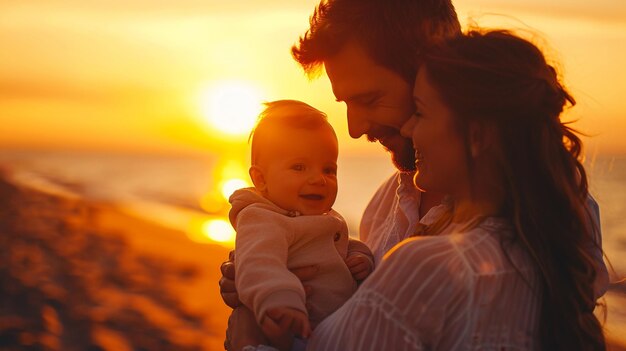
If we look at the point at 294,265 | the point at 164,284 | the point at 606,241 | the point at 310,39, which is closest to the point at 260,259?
the point at 294,265

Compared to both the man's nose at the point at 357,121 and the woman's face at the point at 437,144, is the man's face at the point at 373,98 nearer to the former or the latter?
the man's nose at the point at 357,121

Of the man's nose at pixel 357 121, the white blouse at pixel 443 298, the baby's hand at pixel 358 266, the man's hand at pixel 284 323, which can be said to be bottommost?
the white blouse at pixel 443 298

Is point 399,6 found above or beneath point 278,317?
above

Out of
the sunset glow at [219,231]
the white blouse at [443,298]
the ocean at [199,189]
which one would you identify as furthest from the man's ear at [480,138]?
the sunset glow at [219,231]

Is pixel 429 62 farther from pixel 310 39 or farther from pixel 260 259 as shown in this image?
pixel 310 39

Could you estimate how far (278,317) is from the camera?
8.29ft

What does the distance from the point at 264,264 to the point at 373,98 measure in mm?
978

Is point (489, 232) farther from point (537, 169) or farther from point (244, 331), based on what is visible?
point (244, 331)

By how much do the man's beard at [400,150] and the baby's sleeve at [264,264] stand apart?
699 millimetres

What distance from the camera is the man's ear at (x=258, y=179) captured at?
3280 millimetres

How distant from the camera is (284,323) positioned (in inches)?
98.7

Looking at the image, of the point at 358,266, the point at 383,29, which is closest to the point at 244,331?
the point at 358,266

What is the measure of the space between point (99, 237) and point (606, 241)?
7831 millimetres

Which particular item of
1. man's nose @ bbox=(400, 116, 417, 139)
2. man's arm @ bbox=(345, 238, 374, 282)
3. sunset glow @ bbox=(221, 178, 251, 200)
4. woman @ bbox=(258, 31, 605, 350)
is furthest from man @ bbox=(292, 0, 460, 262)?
sunset glow @ bbox=(221, 178, 251, 200)
